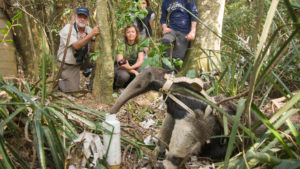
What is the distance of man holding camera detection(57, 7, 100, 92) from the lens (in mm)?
4773

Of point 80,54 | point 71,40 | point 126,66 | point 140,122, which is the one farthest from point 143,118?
point 71,40

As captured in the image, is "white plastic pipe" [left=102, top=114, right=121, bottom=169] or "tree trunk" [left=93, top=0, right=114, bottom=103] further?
"tree trunk" [left=93, top=0, right=114, bottom=103]

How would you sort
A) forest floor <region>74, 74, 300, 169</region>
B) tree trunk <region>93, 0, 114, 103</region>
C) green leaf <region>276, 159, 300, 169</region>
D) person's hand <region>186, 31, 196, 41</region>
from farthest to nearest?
person's hand <region>186, 31, 196, 41</region> < tree trunk <region>93, 0, 114, 103</region> < forest floor <region>74, 74, 300, 169</region> < green leaf <region>276, 159, 300, 169</region>

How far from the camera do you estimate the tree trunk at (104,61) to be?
3.92m

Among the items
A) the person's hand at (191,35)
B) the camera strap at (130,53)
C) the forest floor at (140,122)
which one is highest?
the person's hand at (191,35)

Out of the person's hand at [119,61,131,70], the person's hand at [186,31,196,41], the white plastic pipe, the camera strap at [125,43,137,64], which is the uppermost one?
the person's hand at [186,31,196,41]

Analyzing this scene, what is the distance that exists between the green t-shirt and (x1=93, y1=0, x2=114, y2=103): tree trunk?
1.00m

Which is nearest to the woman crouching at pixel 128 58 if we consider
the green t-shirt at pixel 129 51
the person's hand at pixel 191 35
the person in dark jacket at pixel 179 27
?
the green t-shirt at pixel 129 51

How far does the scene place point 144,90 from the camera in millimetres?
2830

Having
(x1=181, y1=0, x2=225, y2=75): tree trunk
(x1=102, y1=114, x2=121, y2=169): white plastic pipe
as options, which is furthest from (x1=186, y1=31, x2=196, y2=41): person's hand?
(x1=102, y1=114, x2=121, y2=169): white plastic pipe

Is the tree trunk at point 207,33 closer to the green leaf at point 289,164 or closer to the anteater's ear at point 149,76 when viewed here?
the anteater's ear at point 149,76

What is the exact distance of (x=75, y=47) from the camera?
479 centimetres

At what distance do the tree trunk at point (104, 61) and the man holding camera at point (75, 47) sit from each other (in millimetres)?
596

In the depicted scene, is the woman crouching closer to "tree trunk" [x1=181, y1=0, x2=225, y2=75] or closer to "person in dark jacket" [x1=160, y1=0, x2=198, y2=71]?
"person in dark jacket" [x1=160, y1=0, x2=198, y2=71]
